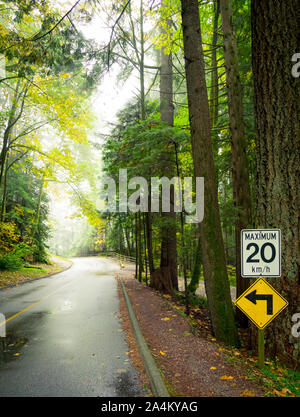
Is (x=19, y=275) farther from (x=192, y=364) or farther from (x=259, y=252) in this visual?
(x=259, y=252)

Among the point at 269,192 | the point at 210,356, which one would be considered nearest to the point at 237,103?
the point at 269,192

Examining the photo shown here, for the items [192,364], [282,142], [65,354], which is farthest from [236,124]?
[65,354]

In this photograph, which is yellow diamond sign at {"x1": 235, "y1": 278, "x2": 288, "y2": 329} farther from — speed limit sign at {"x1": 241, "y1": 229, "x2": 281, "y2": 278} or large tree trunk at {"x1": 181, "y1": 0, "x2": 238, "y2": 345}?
large tree trunk at {"x1": 181, "y1": 0, "x2": 238, "y2": 345}

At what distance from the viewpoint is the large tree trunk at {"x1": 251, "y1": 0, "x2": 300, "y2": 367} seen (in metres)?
4.58

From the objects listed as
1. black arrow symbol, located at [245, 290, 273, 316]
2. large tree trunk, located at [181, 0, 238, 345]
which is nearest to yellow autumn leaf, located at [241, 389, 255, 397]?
black arrow symbol, located at [245, 290, 273, 316]

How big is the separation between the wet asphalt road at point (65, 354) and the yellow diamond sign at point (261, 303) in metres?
2.00

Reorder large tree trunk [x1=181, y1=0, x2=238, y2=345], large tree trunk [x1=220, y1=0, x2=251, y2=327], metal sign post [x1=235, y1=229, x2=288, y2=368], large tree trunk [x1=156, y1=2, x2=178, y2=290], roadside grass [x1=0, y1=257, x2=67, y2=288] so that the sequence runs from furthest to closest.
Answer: roadside grass [x1=0, y1=257, x2=67, y2=288] < large tree trunk [x1=156, y1=2, x2=178, y2=290] < large tree trunk [x1=220, y1=0, x2=251, y2=327] < large tree trunk [x1=181, y1=0, x2=238, y2=345] < metal sign post [x1=235, y1=229, x2=288, y2=368]

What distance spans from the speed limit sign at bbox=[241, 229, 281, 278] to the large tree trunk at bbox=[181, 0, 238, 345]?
1.95 metres

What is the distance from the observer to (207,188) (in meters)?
6.16

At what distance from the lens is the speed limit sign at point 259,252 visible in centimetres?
408

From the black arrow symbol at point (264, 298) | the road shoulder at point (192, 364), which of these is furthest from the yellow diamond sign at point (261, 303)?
the road shoulder at point (192, 364)

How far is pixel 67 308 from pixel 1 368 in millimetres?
4868
